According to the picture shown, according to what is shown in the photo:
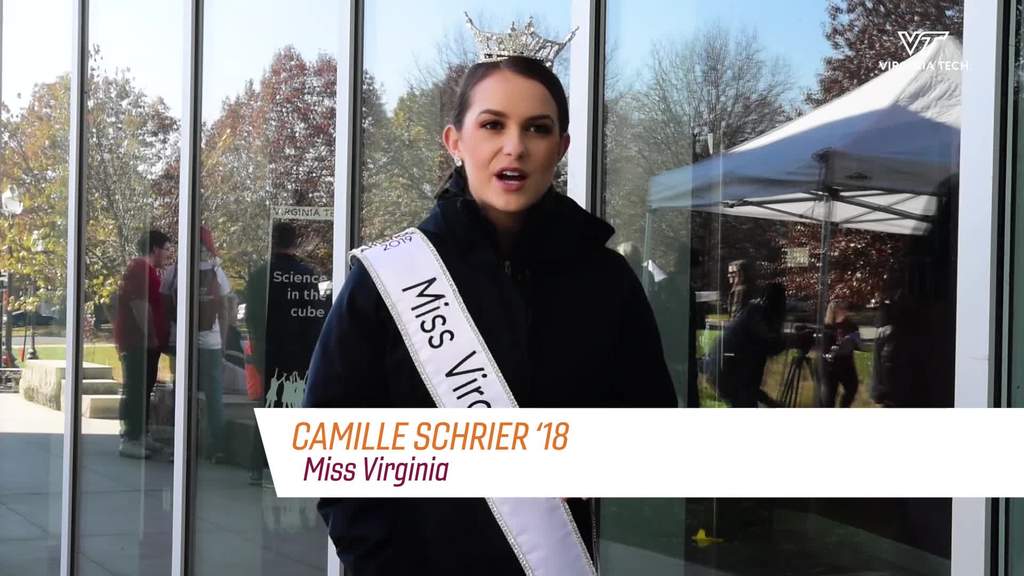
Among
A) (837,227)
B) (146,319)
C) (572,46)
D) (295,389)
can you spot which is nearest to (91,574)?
(146,319)

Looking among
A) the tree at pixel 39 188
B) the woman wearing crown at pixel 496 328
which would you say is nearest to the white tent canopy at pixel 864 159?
the woman wearing crown at pixel 496 328

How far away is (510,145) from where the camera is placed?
3012 millimetres

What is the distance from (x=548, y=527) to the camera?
3.11m

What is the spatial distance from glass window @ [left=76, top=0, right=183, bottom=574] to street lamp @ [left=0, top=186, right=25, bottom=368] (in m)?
0.62

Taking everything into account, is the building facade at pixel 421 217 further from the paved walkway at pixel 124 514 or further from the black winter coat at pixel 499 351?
the black winter coat at pixel 499 351

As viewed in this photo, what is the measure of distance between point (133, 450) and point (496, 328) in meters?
4.83

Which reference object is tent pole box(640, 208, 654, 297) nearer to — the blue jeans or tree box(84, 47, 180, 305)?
the blue jeans

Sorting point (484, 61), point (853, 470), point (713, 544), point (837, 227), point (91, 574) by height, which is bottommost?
point (91, 574)

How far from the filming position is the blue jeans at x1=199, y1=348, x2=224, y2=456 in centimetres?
675

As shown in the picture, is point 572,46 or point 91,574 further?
point 91,574

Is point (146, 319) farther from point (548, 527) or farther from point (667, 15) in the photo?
point (548, 527)

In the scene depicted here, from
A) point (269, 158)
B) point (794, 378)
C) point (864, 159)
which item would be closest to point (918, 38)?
point (864, 159)

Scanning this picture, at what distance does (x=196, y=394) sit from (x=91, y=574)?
62.2 inches

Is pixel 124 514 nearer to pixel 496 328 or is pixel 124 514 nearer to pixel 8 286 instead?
pixel 8 286
